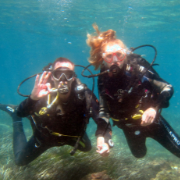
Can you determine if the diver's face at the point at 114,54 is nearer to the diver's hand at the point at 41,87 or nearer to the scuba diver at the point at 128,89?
the scuba diver at the point at 128,89

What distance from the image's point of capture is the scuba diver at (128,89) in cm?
379

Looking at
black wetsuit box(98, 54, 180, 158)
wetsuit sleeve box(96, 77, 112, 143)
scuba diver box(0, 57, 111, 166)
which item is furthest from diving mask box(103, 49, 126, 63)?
scuba diver box(0, 57, 111, 166)

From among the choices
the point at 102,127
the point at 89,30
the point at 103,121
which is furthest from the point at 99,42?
the point at 89,30

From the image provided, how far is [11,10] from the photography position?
20.5 m

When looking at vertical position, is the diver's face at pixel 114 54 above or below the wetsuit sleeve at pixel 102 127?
above

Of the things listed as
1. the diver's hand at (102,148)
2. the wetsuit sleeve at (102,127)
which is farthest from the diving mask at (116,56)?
the diver's hand at (102,148)

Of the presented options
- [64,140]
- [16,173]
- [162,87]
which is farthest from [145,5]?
[16,173]

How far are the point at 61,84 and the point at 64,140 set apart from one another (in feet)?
5.99

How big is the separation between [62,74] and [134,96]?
6.42ft

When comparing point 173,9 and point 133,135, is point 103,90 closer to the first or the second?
point 133,135

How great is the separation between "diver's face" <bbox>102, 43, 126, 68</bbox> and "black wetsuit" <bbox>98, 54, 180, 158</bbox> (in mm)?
247

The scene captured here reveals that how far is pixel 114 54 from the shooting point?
380cm

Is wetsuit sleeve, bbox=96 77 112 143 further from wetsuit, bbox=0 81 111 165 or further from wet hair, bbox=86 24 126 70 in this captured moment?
wet hair, bbox=86 24 126 70

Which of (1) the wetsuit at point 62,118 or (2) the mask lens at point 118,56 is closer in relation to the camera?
(2) the mask lens at point 118,56
